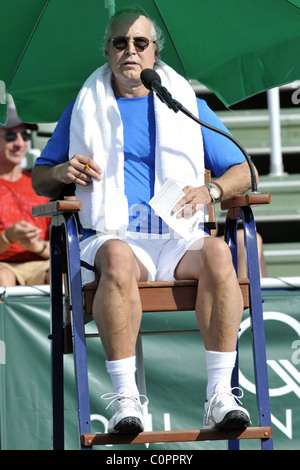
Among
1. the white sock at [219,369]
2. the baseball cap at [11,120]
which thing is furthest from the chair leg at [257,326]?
the baseball cap at [11,120]

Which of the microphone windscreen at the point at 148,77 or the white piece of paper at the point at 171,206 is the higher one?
the microphone windscreen at the point at 148,77

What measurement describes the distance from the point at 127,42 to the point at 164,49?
26.1 inches

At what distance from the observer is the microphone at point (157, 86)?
3510mm

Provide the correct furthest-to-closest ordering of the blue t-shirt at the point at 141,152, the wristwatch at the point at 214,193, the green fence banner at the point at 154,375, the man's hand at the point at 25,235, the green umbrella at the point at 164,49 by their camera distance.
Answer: the man's hand at the point at 25,235, the green fence banner at the point at 154,375, the green umbrella at the point at 164,49, the blue t-shirt at the point at 141,152, the wristwatch at the point at 214,193

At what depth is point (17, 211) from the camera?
5762 millimetres

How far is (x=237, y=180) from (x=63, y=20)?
4.28 ft

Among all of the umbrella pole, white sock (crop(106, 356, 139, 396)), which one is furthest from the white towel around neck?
the umbrella pole

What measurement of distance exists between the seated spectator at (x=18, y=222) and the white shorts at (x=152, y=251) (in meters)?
1.52

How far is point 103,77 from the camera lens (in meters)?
3.98

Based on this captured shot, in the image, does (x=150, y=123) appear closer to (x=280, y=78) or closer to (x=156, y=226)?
(x=156, y=226)

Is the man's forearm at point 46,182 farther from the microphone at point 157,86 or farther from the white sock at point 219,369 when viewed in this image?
the white sock at point 219,369

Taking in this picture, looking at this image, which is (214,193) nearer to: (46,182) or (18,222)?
(46,182)

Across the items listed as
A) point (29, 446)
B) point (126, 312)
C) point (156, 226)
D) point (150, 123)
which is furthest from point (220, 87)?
point (29, 446)
